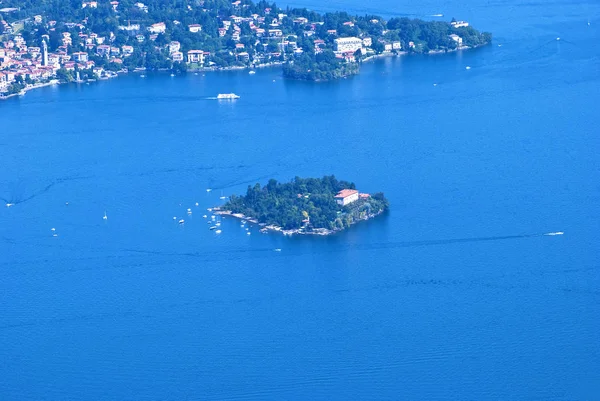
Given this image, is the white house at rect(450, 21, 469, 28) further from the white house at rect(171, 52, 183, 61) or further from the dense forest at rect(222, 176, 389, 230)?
the dense forest at rect(222, 176, 389, 230)

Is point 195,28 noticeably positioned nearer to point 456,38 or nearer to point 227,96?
point 456,38

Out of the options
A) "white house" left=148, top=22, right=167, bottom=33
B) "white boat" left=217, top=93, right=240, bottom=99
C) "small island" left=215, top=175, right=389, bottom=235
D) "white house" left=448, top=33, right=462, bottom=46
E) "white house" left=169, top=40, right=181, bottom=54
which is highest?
"white house" left=148, top=22, right=167, bottom=33

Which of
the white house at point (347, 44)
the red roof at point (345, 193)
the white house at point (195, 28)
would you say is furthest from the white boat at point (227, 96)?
the red roof at point (345, 193)

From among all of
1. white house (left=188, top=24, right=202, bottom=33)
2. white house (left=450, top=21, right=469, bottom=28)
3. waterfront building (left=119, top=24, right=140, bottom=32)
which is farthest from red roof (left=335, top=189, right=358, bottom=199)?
waterfront building (left=119, top=24, right=140, bottom=32)

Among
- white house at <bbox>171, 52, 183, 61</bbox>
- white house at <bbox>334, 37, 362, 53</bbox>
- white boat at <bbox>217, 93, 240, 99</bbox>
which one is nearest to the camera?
white boat at <bbox>217, 93, 240, 99</bbox>

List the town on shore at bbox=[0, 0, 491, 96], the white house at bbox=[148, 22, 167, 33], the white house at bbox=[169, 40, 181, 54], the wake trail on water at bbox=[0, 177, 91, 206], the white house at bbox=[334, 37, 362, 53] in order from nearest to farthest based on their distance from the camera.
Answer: the wake trail on water at bbox=[0, 177, 91, 206]
the town on shore at bbox=[0, 0, 491, 96]
the white house at bbox=[334, 37, 362, 53]
the white house at bbox=[169, 40, 181, 54]
the white house at bbox=[148, 22, 167, 33]

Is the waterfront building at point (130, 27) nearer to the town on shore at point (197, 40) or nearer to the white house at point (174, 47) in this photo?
the town on shore at point (197, 40)

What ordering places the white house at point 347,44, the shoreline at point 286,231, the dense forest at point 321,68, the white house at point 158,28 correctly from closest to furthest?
the shoreline at point 286,231 < the dense forest at point 321,68 < the white house at point 347,44 < the white house at point 158,28

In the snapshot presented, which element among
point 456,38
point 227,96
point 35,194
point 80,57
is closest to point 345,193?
point 35,194

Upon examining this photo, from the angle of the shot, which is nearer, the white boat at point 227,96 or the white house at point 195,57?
the white boat at point 227,96
